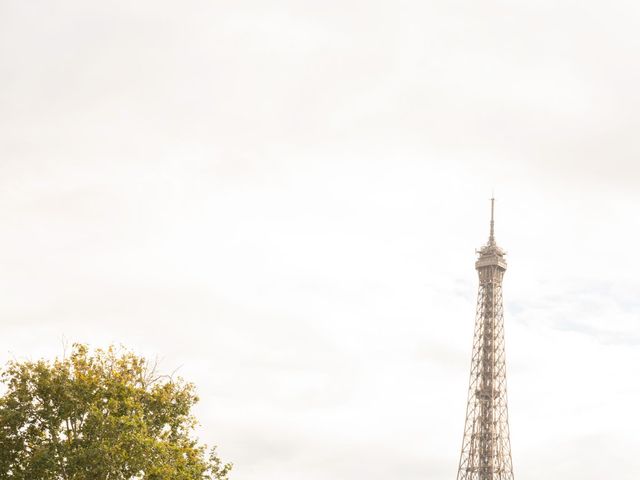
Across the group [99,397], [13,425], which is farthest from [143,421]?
[13,425]

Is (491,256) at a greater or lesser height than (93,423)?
greater

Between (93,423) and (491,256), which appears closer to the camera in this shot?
(93,423)

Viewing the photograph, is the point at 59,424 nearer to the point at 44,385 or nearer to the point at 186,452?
the point at 44,385

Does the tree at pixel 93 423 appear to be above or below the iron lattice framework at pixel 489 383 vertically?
below

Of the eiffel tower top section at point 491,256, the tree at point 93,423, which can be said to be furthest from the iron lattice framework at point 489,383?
the tree at point 93,423

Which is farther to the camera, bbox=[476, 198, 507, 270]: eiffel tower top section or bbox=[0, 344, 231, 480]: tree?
bbox=[476, 198, 507, 270]: eiffel tower top section

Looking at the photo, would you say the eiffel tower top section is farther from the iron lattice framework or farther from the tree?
the tree

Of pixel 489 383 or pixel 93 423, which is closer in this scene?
pixel 93 423

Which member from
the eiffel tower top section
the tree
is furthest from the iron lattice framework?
the tree

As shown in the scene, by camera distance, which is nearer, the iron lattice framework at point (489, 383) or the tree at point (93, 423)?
the tree at point (93, 423)

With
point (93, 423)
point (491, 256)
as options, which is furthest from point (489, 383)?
point (93, 423)

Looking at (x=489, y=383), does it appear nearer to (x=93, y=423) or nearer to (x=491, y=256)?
(x=491, y=256)

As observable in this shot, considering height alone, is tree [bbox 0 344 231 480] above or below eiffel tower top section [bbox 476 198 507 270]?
below

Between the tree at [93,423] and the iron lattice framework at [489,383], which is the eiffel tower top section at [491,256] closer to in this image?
the iron lattice framework at [489,383]
